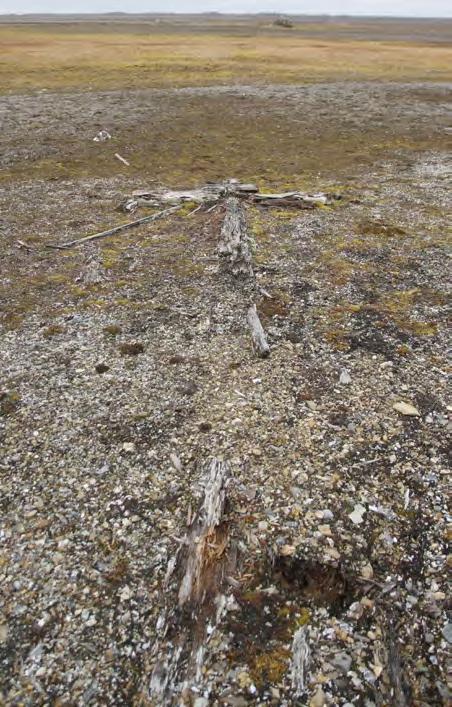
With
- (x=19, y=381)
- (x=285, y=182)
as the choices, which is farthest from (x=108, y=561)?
(x=285, y=182)

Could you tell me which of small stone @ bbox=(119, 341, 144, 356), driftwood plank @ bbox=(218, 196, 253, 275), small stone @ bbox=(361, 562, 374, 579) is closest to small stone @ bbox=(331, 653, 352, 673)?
small stone @ bbox=(361, 562, 374, 579)

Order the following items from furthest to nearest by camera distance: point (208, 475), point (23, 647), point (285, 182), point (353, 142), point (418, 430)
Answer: point (353, 142) → point (285, 182) → point (418, 430) → point (208, 475) → point (23, 647)

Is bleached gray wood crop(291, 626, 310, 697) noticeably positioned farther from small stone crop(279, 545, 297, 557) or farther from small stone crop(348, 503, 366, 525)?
small stone crop(348, 503, 366, 525)

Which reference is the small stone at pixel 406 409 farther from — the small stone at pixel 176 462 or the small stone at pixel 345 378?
the small stone at pixel 176 462

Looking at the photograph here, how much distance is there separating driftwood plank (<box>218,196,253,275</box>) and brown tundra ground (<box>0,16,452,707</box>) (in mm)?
532

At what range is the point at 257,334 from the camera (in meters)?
13.7

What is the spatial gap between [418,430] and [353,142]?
31044 millimetres

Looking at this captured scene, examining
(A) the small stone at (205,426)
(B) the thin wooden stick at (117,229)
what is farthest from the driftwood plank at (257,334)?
(B) the thin wooden stick at (117,229)

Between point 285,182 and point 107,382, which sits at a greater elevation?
point 285,182

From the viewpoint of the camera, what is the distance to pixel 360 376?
1237 cm

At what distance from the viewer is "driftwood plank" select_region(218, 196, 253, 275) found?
17.6m

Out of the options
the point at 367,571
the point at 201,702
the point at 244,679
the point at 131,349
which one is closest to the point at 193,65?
the point at 131,349

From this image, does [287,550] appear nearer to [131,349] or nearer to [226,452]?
[226,452]

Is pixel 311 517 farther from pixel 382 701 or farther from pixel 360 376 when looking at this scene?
pixel 360 376
